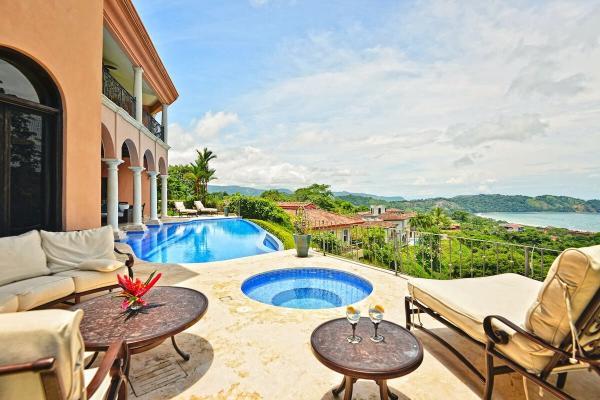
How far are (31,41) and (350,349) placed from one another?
583cm

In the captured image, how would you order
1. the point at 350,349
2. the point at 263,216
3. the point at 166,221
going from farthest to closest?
the point at 263,216 < the point at 166,221 < the point at 350,349

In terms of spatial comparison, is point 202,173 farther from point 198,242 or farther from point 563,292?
point 563,292

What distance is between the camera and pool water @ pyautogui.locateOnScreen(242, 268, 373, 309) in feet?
16.2

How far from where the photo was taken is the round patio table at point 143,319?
2.04m

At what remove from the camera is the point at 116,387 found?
1.57 m

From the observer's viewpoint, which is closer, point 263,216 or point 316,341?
point 316,341

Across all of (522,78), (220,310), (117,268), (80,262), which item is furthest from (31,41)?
(522,78)

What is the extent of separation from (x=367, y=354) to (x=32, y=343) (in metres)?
1.79

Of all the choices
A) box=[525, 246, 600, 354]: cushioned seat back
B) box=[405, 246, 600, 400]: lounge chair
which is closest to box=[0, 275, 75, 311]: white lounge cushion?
box=[405, 246, 600, 400]: lounge chair

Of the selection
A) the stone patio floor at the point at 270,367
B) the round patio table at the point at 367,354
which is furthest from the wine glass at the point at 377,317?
the stone patio floor at the point at 270,367

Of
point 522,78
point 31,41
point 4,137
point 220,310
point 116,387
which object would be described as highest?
point 522,78

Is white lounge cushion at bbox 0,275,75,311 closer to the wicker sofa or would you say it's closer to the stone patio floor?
the wicker sofa

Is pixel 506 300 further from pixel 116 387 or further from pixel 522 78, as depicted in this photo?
pixel 522 78

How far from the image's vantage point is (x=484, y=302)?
249 centimetres
